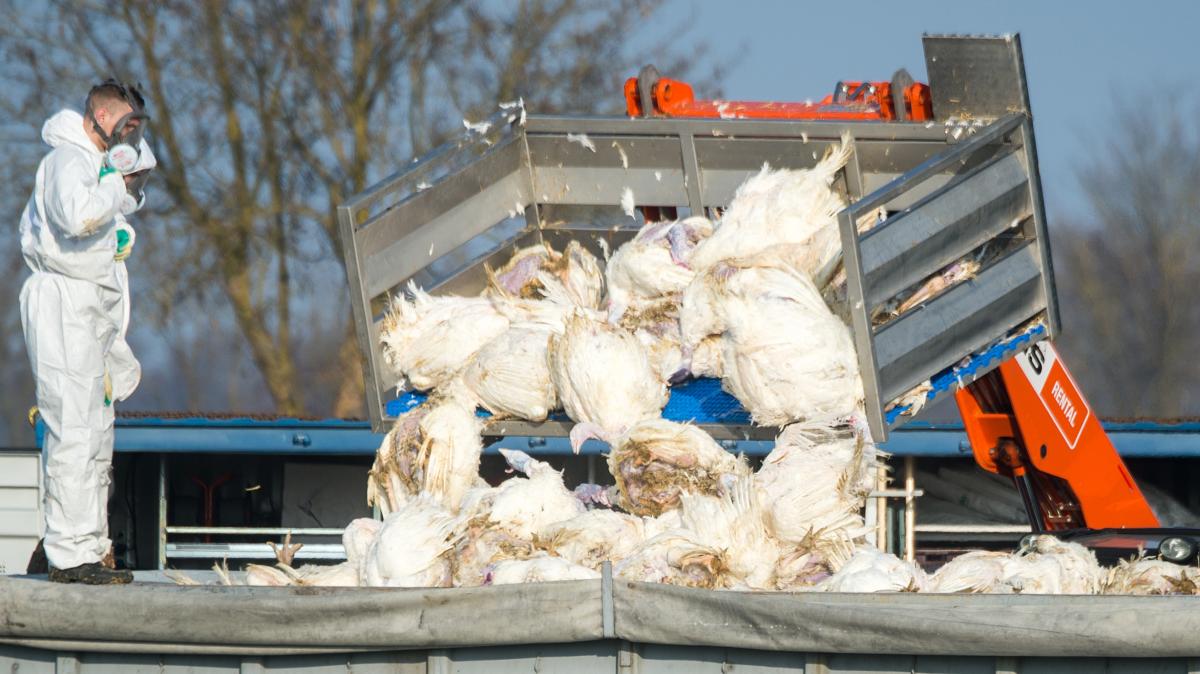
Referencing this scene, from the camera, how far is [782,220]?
→ 4926mm

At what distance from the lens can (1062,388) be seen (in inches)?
233

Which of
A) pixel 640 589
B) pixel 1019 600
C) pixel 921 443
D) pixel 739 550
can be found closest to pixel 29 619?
pixel 640 589

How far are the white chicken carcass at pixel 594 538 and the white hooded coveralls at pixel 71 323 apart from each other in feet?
4.32

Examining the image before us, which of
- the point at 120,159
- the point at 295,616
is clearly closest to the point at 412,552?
the point at 295,616

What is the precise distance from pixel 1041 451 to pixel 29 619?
400 cm

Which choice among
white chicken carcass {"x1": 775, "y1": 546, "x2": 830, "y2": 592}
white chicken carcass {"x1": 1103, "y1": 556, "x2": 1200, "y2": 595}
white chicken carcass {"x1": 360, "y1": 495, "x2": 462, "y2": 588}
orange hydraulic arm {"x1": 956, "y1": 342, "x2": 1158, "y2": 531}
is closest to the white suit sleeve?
white chicken carcass {"x1": 360, "y1": 495, "x2": 462, "y2": 588}

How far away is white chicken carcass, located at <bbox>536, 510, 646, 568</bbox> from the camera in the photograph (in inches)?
163

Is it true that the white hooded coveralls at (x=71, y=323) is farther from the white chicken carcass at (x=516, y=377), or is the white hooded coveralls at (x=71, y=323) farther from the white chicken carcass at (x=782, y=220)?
the white chicken carcass at (x=782, y=220)

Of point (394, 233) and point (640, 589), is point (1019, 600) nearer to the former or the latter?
point (640, 589)

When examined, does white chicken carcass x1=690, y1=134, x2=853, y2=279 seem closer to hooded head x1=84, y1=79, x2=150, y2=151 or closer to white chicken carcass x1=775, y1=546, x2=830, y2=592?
white chicken carcass x1=775, y1=546, x2=830, y2=592

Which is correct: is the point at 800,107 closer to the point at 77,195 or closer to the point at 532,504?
the point at 532,504

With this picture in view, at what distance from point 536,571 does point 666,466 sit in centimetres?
69

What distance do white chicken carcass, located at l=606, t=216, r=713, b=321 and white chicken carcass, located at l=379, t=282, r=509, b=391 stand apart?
0.42 metres

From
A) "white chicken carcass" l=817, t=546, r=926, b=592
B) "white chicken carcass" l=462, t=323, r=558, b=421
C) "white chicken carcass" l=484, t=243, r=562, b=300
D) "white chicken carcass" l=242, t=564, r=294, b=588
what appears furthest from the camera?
"white chicken carcass" l=484, t=243, r=562, b=300
